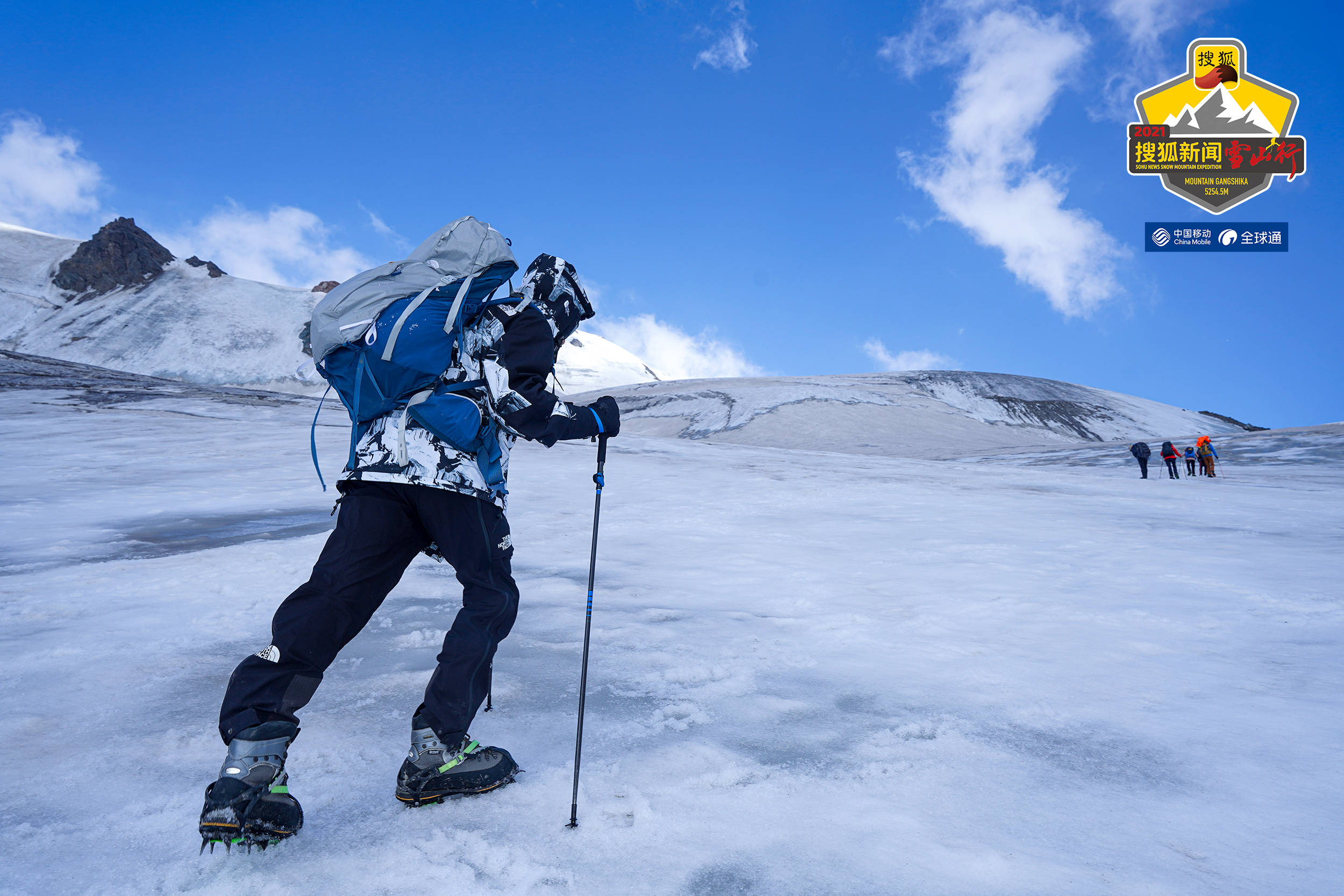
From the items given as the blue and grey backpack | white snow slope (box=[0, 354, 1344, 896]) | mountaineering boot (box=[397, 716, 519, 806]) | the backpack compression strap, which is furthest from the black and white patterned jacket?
white snow slope (box=[0, 354, 1344, 896])

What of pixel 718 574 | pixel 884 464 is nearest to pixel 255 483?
pixel 718 574

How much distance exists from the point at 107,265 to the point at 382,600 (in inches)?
3403

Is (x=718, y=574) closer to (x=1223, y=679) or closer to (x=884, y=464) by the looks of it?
(x=1223, y=679)

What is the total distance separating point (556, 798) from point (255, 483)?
9.14 metres

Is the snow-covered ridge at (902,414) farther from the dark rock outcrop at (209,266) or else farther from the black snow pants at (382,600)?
the dark rock outcrop at (209,266)

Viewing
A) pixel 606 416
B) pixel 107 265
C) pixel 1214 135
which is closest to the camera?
pixel 606 416

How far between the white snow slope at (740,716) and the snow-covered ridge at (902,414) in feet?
78.3

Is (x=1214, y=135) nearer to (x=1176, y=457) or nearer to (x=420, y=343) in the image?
(x=1176, y=457)

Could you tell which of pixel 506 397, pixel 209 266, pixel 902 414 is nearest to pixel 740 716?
pixel 506 397

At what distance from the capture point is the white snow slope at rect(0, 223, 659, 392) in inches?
2269

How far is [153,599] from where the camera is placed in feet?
14.6

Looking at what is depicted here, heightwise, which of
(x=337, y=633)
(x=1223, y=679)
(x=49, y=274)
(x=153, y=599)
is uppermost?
(x=49, y=274)

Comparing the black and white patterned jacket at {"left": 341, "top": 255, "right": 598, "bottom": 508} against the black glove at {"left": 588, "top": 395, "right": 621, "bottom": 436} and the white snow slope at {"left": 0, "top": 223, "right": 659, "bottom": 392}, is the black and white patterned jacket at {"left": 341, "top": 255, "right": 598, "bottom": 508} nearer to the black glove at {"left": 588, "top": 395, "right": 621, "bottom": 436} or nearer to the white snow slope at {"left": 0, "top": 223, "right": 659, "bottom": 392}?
the black glove at {"left": 588, "top": 395, "right": 621, "bottom": 436}

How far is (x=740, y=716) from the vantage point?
9.68 feet
